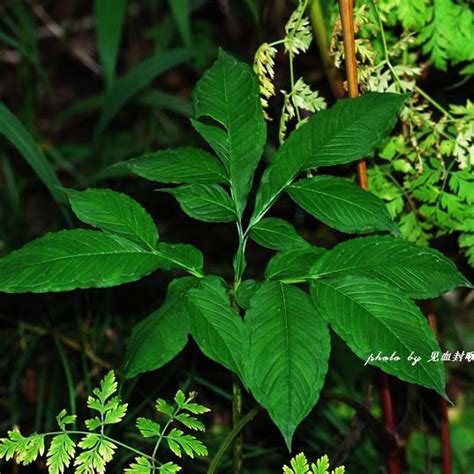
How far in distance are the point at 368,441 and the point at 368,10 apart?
42.8 inches

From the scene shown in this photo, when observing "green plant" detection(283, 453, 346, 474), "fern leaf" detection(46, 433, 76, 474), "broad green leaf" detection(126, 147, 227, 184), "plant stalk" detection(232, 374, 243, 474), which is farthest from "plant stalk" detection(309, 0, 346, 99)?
"fern leaf" detection(46, 433, 76, 474)

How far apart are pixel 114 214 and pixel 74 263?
106 mm

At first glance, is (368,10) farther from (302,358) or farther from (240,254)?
(302,358)

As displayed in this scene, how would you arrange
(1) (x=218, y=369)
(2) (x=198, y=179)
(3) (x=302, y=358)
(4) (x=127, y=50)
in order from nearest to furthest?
1. (3) (x=302, y=358)
2. (2) (x=198, y=179)
3. (1) (x=218, y=369)
4. (4) (x=127, y=50)

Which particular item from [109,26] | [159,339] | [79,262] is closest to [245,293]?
[159,339]

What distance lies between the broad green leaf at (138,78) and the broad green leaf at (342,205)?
1.07 meters

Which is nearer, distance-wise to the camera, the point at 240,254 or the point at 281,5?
the point at 240,254

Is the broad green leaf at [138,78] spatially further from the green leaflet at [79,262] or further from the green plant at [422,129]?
the green leaflet at [79,262]

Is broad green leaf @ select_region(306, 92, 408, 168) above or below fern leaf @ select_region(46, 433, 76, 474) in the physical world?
above

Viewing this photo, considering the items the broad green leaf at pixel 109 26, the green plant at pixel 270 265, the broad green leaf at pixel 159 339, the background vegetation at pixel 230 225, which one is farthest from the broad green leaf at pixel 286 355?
the broad green leaf at pixel 109 26

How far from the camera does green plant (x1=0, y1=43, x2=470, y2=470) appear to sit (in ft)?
3.49

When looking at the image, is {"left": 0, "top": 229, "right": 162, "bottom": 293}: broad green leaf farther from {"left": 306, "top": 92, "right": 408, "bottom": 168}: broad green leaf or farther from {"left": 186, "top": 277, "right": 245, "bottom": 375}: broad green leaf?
{"left": 306, "top": 92, "right": 408, "bottom": 168}: broad green leaf

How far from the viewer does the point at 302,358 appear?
3.46 feet

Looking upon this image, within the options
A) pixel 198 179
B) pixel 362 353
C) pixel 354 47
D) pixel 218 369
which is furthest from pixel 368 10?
pixel 218 369
